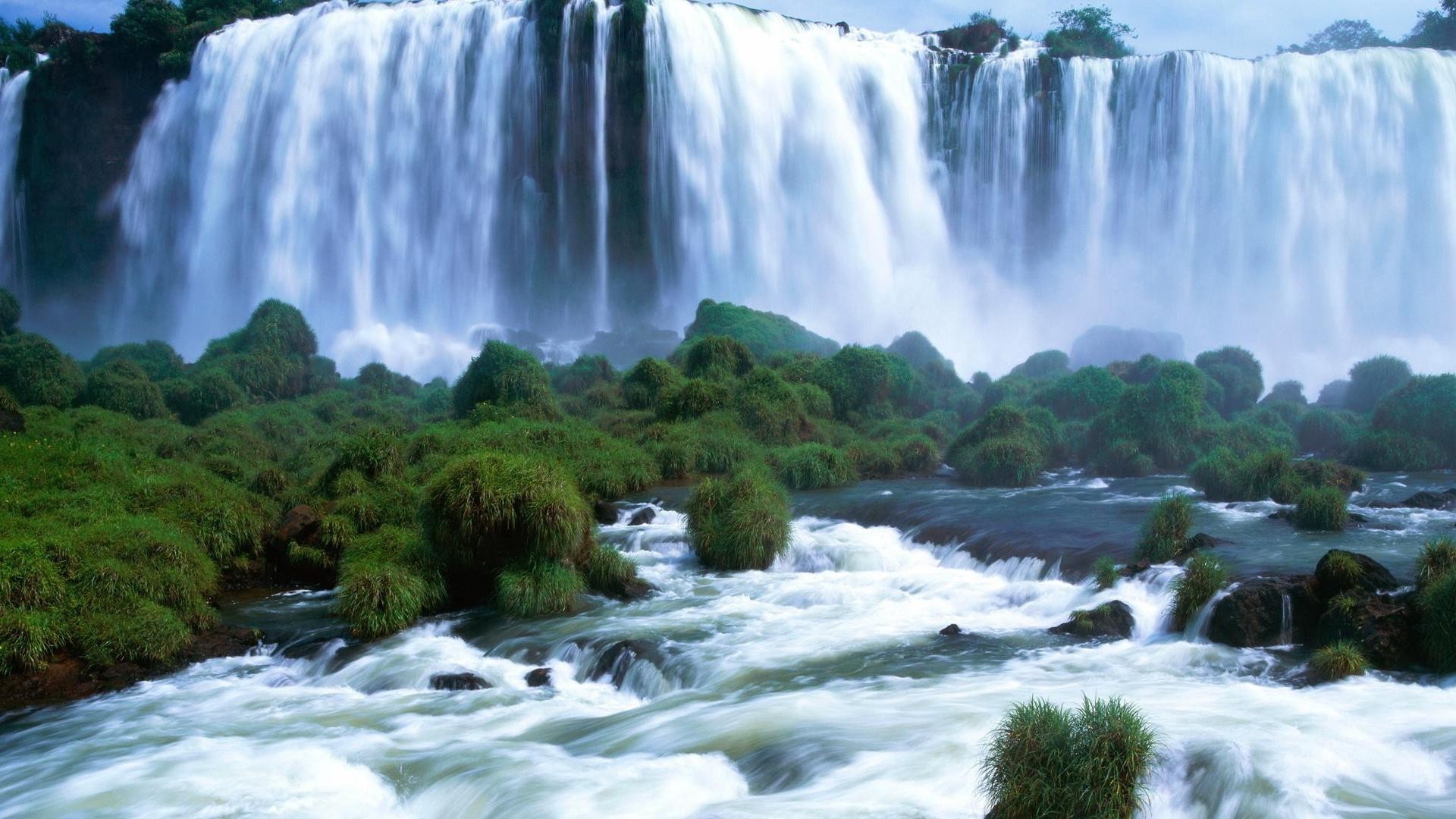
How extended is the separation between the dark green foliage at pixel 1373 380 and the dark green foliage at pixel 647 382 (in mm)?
16661

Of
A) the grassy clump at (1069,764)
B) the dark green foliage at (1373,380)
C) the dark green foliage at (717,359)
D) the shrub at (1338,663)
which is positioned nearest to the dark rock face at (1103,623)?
the shrub at (1338,663)

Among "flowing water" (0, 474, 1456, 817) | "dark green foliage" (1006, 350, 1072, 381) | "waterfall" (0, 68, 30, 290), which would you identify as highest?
"waterfall" (0, 68, 30, 290)

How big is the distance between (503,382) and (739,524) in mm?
9834

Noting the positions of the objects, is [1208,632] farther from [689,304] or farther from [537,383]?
[689,304]

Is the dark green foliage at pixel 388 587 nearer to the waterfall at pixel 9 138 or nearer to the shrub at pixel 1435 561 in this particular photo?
the shrub at pixel 1435 561

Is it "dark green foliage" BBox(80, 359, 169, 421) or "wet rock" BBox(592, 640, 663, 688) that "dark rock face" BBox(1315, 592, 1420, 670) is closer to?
"wet rock" BBox(592, 640, 663, 688)

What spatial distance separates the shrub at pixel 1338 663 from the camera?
8266 millimetres

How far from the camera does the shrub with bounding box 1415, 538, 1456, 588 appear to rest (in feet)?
29.3

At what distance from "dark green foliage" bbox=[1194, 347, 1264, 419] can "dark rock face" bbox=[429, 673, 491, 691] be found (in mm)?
20640

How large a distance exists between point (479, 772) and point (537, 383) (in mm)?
15007

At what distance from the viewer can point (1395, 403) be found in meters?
19.6

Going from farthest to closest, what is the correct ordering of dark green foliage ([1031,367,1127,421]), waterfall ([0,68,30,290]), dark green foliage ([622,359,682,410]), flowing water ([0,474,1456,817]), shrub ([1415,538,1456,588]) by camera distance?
1. waterfall ([0,68,30,290])
2. dark green foliage ([622,359,682,410])
3. dark green foliage ([1031,367,1127,421])
4. shrub ([1415,538,1456,588])
5. flowing water ([0,474,1456,817])

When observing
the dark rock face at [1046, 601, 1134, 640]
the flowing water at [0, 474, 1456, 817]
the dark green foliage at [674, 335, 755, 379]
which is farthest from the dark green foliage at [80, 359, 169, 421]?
the dark rock face at [1046, 601, 1134, 640]

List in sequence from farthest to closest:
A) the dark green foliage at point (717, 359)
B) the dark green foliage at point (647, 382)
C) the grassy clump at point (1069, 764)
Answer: the dark green foliage at point (717, 359) < the dark green foliage at point (647, 382) < the grassy clump at point (1069, 764)
